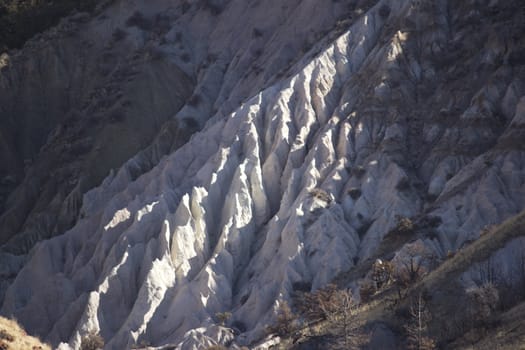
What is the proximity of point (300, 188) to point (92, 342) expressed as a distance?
13843mm

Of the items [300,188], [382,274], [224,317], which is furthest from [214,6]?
[382,274]

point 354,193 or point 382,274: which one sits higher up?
point 354,193

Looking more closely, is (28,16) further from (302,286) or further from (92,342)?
(302,286)

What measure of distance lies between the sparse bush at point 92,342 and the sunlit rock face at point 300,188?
1488 mm

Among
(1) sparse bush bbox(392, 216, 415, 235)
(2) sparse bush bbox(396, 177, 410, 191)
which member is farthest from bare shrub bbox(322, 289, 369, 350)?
(2) sparse bush bbox(396, 177, 410, 191)

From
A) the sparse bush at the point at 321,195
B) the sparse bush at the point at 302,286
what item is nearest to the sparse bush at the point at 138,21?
the sparse bush at the point at 321,195

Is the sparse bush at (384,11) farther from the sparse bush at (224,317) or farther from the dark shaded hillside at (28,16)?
the dark shaded hillside at (28,16)

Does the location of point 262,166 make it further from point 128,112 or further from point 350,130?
point 128,112

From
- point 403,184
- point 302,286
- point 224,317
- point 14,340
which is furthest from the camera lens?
point 403,184

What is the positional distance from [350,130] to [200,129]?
16.4m

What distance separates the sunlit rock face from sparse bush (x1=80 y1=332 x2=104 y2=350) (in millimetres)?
1488

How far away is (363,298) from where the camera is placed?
3603 cm

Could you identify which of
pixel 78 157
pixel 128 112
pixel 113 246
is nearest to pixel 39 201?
pixel 78 157

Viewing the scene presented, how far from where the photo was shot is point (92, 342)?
147ft
